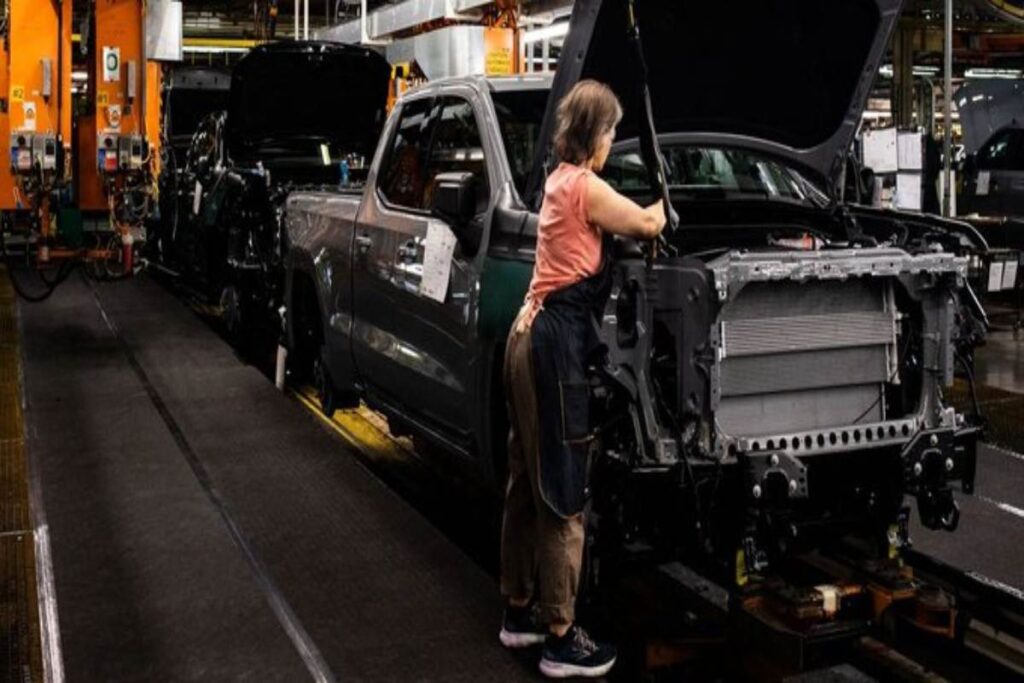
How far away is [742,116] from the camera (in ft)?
15.0

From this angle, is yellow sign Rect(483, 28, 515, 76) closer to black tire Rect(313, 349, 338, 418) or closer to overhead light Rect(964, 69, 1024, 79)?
black tire Rect(313, 349, 338, 418)

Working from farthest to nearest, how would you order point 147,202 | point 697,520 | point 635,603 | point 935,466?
point 147,202 < point 635,603 < point 935,466 < point 697,520

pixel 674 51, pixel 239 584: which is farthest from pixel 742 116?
pixel 239 584

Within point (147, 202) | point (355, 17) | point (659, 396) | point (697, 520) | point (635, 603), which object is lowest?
point (635, 603)

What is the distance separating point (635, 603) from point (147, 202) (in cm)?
901

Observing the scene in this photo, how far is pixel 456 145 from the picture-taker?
16.4 feet

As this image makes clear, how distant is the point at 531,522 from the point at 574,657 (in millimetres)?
424

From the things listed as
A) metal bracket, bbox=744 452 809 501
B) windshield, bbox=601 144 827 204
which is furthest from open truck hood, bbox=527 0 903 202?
metal bracket, bbox=744 452 809 501

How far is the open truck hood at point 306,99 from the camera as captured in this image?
8758 millimetres

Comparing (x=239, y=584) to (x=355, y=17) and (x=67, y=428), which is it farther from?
(x=355, y=17)

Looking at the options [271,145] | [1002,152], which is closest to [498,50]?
[271,145]

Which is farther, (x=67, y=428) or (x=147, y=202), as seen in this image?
(x=147, y=202)

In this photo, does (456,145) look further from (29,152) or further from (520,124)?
(29,152)

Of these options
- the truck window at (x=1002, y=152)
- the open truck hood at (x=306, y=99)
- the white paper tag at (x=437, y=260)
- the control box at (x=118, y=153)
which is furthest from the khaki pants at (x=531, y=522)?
the truck window at (x=1002, y=152)
